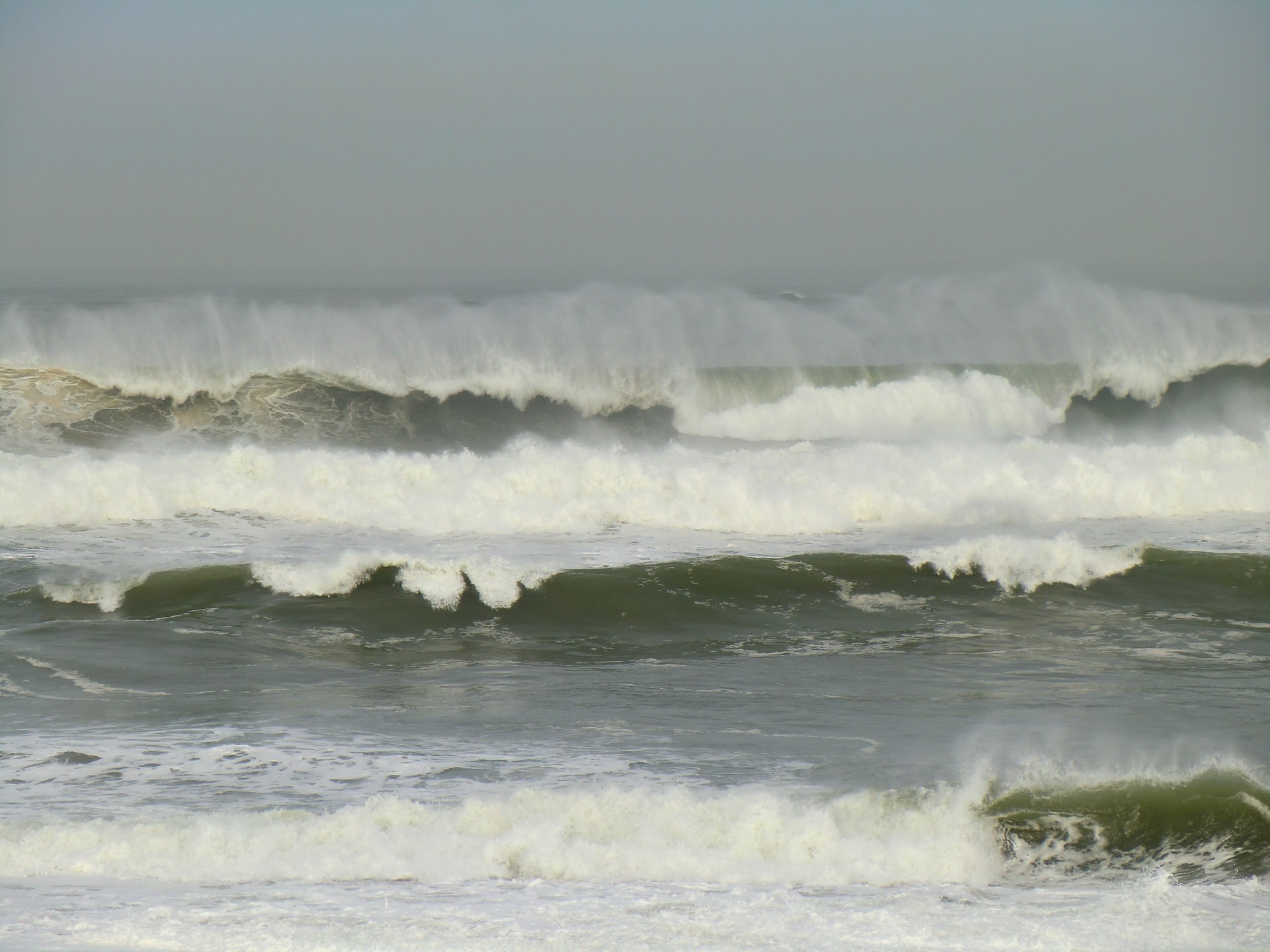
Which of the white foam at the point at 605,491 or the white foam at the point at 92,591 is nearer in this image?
the white foam at the point at 92,591

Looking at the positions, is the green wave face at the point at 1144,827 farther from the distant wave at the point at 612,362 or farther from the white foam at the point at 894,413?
the white foam at the point at 894,413

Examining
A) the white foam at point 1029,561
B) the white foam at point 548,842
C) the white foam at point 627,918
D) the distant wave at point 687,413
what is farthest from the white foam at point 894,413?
the white foam at point 627,918

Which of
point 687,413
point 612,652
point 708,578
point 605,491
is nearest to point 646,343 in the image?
point 687,413

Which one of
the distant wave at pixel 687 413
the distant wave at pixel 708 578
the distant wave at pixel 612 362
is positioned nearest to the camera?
the distant wave at pixel 708 578

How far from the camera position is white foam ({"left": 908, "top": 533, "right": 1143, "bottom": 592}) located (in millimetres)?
10375

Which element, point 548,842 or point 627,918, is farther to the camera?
point 548,842

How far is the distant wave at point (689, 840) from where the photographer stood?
5.03 m

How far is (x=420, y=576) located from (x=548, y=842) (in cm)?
499

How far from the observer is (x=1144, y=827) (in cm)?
549

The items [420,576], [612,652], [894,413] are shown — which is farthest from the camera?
[894,413]

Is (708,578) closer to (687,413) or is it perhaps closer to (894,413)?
(687,413)

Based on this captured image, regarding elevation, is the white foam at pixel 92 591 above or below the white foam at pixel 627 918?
above

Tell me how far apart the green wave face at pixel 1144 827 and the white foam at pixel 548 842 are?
0.75 feet

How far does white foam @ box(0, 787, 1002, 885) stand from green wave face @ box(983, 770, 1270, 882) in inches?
9.0
